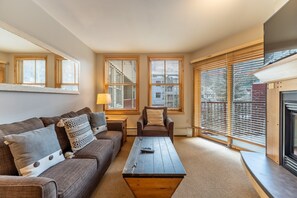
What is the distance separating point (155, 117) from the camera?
13.8ft

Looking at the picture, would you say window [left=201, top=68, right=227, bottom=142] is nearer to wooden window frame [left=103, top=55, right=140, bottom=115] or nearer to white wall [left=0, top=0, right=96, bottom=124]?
wooden window frame [left=103, top=55, right=140, bottom=115]

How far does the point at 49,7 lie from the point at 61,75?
1040 mm

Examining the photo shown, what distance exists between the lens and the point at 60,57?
2.96 metres

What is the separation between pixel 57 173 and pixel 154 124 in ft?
8.96

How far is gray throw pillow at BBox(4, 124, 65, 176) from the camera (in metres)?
1.44

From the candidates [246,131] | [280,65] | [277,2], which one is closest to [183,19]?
[277,2]

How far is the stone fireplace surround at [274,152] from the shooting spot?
60.6 inches

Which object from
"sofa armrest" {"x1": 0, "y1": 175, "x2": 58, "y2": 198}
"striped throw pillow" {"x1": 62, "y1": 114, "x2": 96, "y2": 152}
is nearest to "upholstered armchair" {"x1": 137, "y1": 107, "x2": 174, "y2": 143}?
"striped throw pillow" {"x1": 62, "y1": 114, "x2": 96, "y2": 152}

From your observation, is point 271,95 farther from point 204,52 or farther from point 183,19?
point 204,52

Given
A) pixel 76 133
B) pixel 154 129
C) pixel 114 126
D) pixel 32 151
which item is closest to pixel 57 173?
pixel 32 151

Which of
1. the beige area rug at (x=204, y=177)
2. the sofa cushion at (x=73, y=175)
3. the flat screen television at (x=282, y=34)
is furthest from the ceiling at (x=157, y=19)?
the beige area rug at (x=204, y=177)

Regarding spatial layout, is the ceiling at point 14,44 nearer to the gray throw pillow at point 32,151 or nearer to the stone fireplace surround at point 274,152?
the gray throw pillow at point 32,151

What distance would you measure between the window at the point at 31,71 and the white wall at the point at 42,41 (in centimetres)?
17

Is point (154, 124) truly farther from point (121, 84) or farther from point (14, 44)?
point (14, 44)
